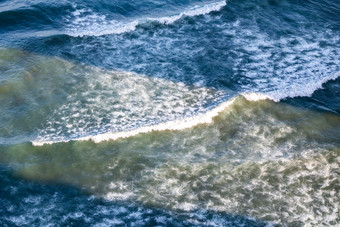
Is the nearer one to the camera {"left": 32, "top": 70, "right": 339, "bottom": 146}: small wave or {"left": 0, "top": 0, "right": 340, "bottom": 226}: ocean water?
{"left": 0, "top": 0, "right": 340, "bottom": 226}: ocean water

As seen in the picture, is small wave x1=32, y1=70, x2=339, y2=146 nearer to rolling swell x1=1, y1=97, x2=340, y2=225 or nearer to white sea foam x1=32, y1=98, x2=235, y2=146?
white sea foam x1=32, y1=98, x2=235, y2=146

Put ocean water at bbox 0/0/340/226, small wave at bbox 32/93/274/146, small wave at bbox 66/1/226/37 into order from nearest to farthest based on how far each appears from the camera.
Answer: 1. ocean water at bbox 0/0/340/226
2. small wave at bbox 32/93/274/146
3. small wave at bbox 66/1/226/37

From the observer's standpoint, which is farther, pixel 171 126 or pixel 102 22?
pixel 102 22

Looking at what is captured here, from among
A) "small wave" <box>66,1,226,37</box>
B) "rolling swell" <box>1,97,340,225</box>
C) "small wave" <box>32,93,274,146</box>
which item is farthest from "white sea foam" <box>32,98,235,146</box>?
"small wave" <box>66,1,226,37</box>

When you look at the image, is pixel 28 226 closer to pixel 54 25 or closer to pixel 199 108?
pixel 199 108

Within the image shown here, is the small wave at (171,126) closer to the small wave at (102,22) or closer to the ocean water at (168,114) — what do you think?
the ocean water at (168,114)

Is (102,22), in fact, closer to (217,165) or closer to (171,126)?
(171,126)

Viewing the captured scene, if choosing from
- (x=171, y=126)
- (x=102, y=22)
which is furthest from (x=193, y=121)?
(x=102, y=22)

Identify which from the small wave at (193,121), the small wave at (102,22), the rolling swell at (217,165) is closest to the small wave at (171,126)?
the small wave at (193,121)
